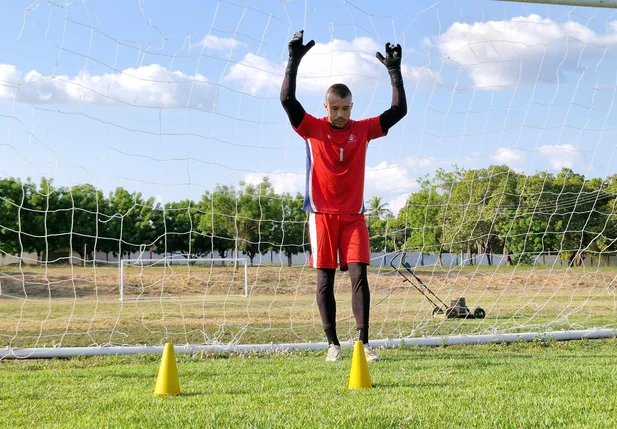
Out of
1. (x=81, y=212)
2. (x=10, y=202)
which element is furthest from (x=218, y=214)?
(x=10, y=202)

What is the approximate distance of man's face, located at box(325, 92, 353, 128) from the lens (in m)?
5.43

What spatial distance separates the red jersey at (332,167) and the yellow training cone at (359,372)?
66.3 inches

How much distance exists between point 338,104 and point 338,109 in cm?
4

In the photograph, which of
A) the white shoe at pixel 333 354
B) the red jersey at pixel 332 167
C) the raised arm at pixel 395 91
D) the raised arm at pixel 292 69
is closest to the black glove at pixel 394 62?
the raised arm at pixel 395 91

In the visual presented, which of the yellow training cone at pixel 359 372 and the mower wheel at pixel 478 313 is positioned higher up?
the yellow training cone at pixel 359 372

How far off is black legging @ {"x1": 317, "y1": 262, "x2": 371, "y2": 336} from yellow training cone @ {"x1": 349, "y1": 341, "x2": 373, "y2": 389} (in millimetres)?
1263

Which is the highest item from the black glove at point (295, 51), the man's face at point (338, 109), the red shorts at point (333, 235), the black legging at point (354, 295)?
the black glove at point (295, 51)

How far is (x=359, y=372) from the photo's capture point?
402cm

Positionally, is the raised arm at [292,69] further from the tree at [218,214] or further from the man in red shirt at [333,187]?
the tree at [218,214]

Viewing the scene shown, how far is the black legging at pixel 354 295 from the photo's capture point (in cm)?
533

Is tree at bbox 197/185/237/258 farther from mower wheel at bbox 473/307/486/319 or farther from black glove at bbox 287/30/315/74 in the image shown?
mower wheel at bbox 473/307/486/319

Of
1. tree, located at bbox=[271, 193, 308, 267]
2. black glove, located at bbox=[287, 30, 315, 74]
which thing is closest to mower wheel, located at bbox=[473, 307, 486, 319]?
tree, located at bbox=[271, 193, 308, 267]

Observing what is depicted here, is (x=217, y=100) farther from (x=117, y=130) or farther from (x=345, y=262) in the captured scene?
(x=345, y=262)

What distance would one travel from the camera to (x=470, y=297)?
18.7m
